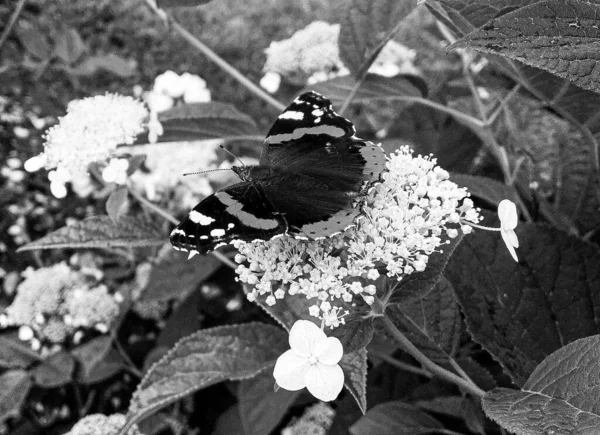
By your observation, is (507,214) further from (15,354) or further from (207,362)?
(15,354)

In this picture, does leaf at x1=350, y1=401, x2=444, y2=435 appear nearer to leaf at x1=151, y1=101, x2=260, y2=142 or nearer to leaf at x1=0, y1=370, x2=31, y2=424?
leaf at x1=151, y1=101, x2=260, y2=142

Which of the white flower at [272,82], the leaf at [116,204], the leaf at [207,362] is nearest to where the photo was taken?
the leaf at [207,362]

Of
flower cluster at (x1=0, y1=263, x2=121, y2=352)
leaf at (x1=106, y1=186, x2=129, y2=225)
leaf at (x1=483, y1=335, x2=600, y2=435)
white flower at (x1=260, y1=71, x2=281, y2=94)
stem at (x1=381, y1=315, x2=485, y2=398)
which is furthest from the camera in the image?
white flower at (x1=260, y1=71, x2=281, y2=94)

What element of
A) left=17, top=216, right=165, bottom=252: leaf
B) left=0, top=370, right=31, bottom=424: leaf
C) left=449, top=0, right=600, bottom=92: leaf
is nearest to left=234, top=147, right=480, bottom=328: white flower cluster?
left=449, top=0, right=600, bottom=92: leaf

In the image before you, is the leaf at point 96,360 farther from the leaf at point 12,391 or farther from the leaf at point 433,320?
the leaf at point 433,320

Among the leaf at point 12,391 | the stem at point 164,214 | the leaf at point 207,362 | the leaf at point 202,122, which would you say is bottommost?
the leaf at point 12,391

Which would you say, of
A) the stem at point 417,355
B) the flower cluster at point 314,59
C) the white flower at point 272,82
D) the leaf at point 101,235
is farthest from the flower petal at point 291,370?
the white flower at point 272,82
